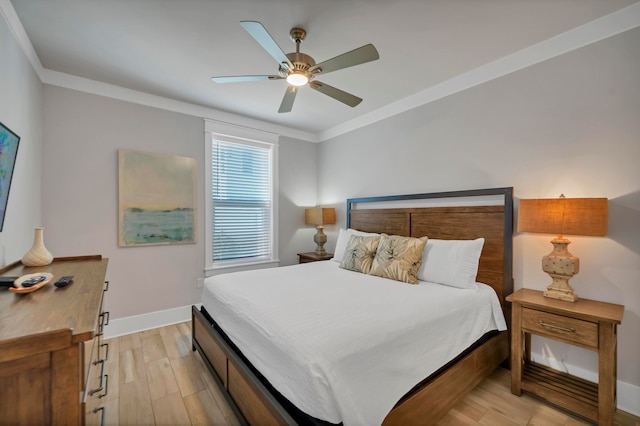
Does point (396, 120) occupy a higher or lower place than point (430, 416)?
higher

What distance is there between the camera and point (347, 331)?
1367mm

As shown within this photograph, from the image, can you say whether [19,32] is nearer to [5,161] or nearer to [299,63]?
[5,161]

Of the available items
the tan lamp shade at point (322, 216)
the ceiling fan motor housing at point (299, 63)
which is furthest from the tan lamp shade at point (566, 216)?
the tan lamp shade at point (322, 216)

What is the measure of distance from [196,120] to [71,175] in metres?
1.43

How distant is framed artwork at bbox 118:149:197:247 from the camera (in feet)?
9.78

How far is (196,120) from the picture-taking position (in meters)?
3.47

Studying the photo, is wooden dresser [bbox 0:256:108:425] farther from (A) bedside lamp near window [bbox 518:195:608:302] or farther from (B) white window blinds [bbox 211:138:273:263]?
(B) white window blinds [bbox 211:138:273:263]

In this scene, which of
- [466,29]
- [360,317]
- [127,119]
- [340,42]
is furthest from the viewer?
[127,119]

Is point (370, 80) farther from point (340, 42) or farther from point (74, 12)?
point (74, 12)

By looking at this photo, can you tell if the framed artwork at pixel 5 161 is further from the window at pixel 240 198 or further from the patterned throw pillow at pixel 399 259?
the patterned throw pillow at pixel 399 259

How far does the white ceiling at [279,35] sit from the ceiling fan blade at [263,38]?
1.08 ft

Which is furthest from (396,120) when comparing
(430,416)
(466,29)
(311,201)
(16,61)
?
(16,61)

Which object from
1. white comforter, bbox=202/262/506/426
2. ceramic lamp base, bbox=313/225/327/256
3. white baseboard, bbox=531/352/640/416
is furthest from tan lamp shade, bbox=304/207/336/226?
white baseboard, bbox=531/352/640/416

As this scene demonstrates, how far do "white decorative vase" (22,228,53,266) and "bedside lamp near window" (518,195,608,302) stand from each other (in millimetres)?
3374
